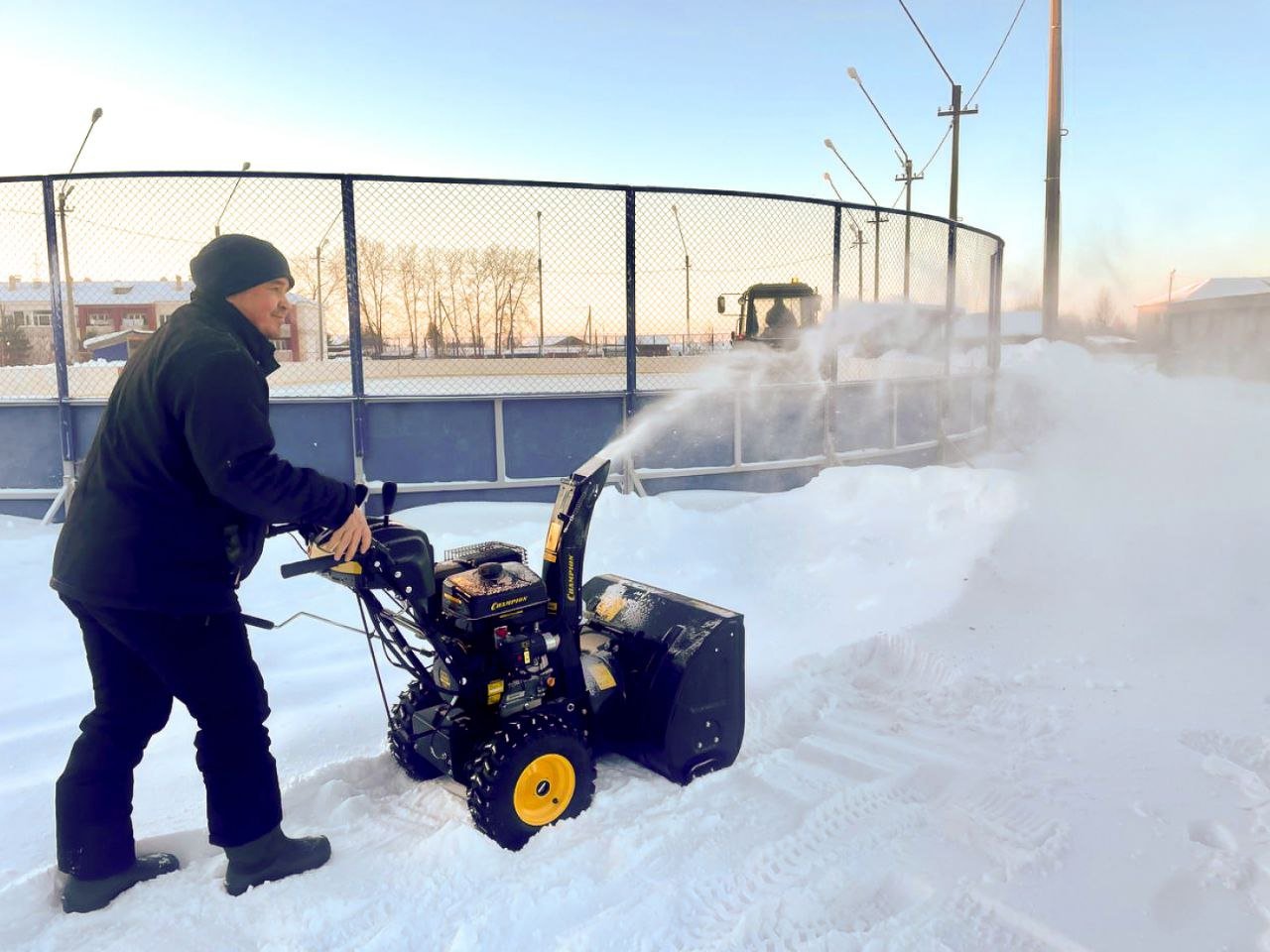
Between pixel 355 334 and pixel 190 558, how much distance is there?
4.90m

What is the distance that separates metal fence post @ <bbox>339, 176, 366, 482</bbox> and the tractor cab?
3.39 m

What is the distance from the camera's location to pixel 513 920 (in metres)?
2.62

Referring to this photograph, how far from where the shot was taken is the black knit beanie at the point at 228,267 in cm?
283

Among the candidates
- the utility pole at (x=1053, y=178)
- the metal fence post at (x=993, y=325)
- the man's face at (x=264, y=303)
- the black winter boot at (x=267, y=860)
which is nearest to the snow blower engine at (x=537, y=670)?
the black winter boot at (x=267, y=860)

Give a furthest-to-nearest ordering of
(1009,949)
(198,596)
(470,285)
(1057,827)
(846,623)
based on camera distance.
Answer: (470,285), (846,623), (1057,827), (198,596), (1009,949)

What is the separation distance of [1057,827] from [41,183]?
7891mm

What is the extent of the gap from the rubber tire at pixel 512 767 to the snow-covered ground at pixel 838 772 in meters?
0.07

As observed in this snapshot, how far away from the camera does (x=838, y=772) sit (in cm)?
361

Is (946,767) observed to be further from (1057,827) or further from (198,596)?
(198,596)

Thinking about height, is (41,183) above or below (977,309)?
above

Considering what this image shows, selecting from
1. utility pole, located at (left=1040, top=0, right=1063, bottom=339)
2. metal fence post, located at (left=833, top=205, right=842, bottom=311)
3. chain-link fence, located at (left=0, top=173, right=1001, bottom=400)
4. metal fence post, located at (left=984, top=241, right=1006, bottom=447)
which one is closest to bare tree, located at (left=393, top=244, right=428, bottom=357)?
chain-link fence, located at (left=0, top=173, right=1001, bottom=400)

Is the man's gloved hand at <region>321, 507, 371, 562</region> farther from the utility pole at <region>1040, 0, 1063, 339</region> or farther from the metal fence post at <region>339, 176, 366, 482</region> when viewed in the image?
the utility pole at <region>1040, 0, 1063, 339</region>

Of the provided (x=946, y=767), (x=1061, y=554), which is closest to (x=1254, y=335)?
(x=1061, y=554)

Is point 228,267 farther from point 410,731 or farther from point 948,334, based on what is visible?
point 948,334
